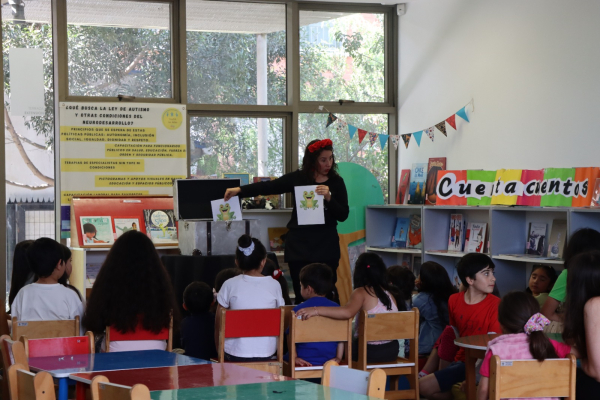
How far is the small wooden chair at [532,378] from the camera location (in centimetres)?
241

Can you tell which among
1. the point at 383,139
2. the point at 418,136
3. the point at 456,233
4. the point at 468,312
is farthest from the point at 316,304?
the point at 383,139

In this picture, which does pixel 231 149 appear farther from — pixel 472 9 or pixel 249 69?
pixel 472 9

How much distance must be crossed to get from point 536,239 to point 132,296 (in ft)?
9.58

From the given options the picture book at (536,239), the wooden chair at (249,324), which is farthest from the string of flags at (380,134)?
the wooden chair at (249,324)

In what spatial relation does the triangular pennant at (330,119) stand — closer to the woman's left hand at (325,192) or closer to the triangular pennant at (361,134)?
the triangular pennant at (361,134)

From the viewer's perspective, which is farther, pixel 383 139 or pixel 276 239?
pixel 383 139

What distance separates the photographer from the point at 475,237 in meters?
5.39

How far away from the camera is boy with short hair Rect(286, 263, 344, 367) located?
141 inches

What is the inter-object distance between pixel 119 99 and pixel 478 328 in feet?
12.3

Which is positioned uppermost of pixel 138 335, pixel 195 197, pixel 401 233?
pixel 195 197

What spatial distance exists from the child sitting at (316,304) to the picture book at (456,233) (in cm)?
207

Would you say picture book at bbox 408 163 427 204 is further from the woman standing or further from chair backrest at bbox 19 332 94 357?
chair backrest at bbox 19 332 94 357

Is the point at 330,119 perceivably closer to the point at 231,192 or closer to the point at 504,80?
the point at 504,80

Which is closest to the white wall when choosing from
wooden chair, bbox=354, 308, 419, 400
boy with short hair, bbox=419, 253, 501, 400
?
boy with short hair, bbox=419, 253, 501, 400
